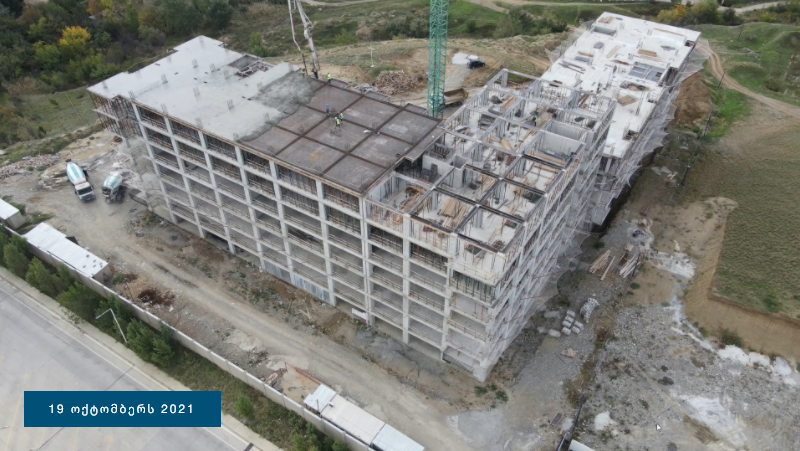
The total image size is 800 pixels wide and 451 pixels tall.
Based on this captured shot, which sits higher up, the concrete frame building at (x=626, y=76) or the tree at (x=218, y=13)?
the concrete frame building at (x=626, y=76)

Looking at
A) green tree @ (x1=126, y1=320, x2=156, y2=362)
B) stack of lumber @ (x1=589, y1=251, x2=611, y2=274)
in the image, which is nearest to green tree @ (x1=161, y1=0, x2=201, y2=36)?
green tree @ (x1=126, y1=320, x2=156, y2=362)

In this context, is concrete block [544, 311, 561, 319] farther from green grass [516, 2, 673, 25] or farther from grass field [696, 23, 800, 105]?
green grass [516, 2, 673, 25]

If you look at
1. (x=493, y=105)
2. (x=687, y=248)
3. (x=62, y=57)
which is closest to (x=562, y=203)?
(x=493, y=105)

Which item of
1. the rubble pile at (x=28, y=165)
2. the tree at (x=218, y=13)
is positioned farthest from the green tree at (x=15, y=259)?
the tree at (x=218, y=13)

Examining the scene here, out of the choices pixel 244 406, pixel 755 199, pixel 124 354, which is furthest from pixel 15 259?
pixel 755 199

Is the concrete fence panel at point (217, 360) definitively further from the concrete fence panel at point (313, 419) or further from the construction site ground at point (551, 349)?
the concrete fence panel at point (313, 419)

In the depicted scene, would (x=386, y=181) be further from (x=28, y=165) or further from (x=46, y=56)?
(x=46, y=56)

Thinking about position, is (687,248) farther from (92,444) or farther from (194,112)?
(92,444)
